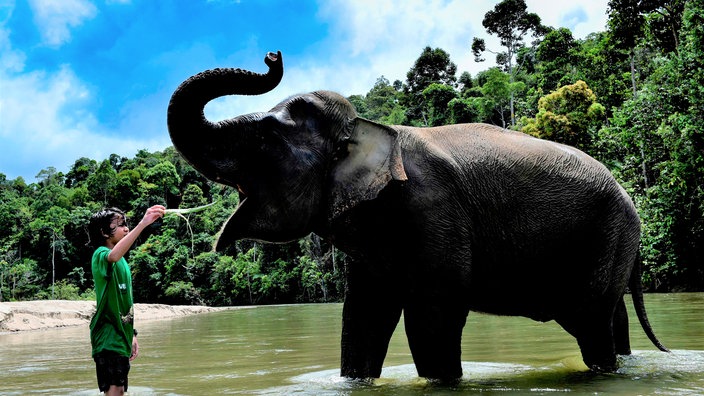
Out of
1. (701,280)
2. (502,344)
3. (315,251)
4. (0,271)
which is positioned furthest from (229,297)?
(502,344)

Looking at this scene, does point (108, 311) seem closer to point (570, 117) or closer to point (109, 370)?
point (109, 370)

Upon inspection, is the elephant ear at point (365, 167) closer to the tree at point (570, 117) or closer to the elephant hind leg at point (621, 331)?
the elephant hind leg at point (621, 331)

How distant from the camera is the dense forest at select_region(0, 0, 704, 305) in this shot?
19.6m

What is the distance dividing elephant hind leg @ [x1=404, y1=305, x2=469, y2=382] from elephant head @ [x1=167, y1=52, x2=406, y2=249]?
759 millimetres

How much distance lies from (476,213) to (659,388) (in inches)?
55.0

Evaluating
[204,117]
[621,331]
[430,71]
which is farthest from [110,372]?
[430,71]

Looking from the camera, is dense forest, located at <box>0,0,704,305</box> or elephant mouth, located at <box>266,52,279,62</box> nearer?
elephant mouth, located at <box>266,52,279,62</box>

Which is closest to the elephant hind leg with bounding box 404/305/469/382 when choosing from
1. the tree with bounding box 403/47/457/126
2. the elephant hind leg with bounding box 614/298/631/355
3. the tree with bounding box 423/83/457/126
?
the elephant hind leg with bounding box 614/298/631/355

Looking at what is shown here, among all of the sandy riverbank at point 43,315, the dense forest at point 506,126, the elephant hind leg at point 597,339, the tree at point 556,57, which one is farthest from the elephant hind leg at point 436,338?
the tree at point 556,57

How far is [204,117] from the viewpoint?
12.3 ft

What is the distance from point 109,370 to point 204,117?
140cm

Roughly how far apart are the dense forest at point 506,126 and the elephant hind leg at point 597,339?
526 inches

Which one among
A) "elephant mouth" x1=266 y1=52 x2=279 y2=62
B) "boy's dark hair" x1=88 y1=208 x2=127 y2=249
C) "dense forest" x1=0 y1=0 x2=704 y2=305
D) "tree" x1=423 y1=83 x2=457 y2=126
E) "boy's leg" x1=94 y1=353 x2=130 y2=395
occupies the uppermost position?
"tree" x1=423 y1=83 x2=457 y2=126

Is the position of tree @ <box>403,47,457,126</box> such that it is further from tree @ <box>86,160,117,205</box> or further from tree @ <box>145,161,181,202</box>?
tree @ <box>86,160,117,205</box>
